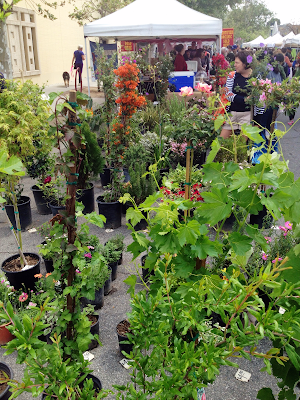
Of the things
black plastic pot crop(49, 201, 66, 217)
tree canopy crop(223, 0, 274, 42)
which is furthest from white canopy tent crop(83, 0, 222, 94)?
tree canopy crop(223, 0, 274, 42)

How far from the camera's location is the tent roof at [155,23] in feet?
23.4

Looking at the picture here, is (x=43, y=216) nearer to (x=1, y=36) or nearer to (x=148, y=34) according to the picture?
(x=1, y=36)

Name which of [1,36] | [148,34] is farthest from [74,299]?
[148,34]

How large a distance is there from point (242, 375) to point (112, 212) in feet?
7.81

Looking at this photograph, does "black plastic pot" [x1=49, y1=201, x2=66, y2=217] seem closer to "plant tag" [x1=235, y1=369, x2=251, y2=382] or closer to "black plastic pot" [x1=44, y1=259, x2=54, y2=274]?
"black plastic pot" [x1=44, y1=259, x2=54, y2=274]

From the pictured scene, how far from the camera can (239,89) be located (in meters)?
5.36

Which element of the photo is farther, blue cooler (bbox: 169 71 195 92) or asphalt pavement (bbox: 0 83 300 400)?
blue cooler (bbox: 169 71 195 92)

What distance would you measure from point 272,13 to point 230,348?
180 ft

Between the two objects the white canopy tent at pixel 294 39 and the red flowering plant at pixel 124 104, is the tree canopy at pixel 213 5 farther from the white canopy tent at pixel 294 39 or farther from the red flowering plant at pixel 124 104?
the red flowering plant at pixel 124 104

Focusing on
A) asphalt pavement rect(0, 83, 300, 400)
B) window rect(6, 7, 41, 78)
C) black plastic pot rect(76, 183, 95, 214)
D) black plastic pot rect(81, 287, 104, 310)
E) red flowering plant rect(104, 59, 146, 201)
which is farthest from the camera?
window rect(6, 7, 41, 78)

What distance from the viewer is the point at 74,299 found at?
152cm

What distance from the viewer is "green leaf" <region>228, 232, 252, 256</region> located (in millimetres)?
1306

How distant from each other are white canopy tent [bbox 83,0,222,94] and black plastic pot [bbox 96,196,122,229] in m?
4.59

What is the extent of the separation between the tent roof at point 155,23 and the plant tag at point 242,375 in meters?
6.65
